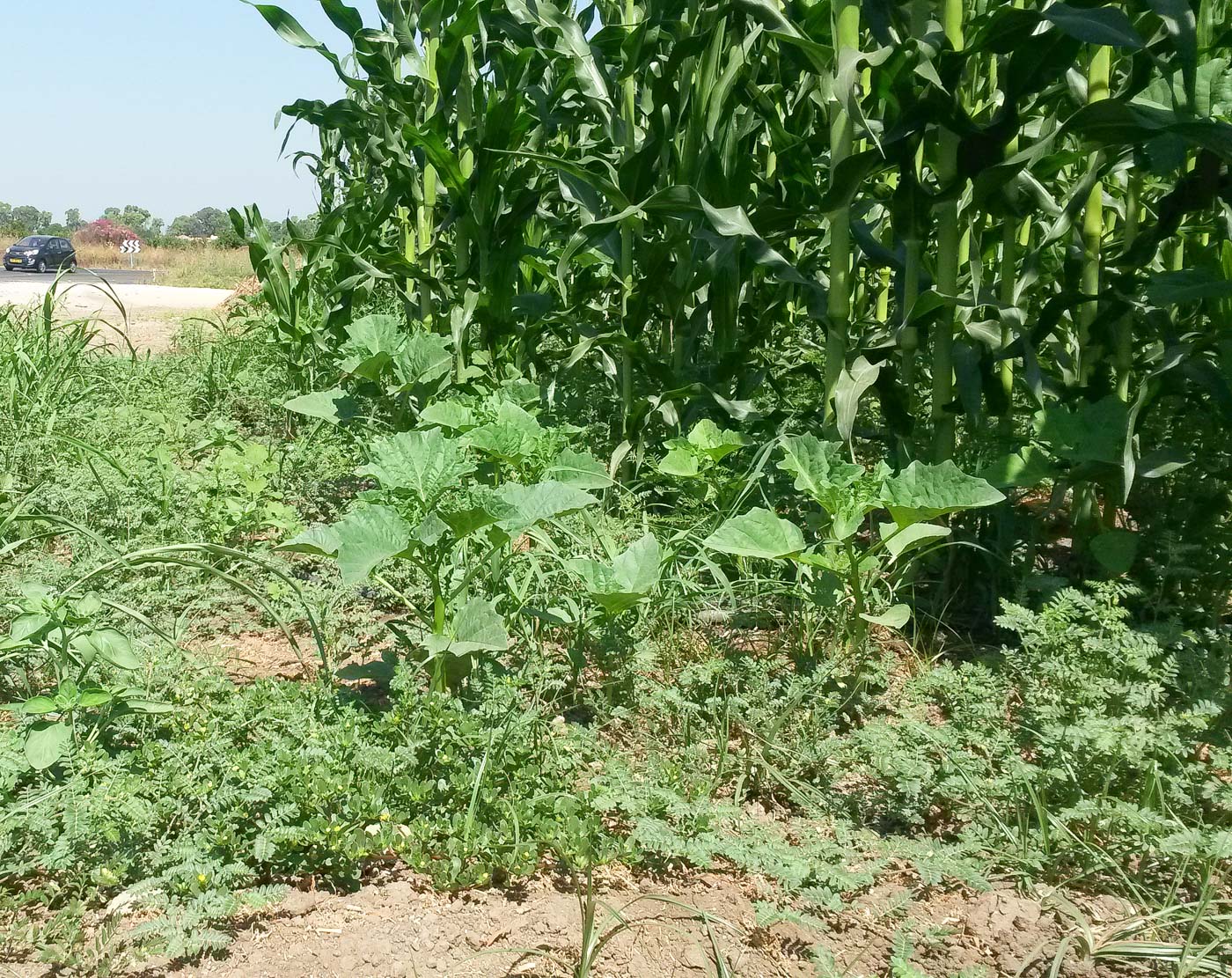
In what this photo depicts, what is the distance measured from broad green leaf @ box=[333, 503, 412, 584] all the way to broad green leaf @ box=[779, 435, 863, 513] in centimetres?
101

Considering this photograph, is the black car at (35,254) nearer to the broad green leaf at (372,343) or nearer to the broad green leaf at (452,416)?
the broad green leaf at (372,343)

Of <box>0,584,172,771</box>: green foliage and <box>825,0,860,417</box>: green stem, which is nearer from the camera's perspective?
<box>0,584,172,771</box>: green foliage

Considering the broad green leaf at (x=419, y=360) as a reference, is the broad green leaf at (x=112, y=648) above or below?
below

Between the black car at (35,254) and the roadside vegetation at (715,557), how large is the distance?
34030mm

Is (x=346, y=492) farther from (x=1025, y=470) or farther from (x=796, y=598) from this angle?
(x=1025, y=470)

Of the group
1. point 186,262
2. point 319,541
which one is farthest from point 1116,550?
point 186,262

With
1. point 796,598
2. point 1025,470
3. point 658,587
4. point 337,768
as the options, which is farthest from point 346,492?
point 1025,470

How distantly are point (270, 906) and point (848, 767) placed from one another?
1.24m

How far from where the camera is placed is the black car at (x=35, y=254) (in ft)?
110

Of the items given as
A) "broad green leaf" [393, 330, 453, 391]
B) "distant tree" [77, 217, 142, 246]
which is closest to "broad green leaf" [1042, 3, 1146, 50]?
"broad green leaf" [393, 330, 453, 391]

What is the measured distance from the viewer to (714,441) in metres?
3.30

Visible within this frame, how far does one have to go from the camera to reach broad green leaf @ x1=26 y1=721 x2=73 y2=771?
192cm

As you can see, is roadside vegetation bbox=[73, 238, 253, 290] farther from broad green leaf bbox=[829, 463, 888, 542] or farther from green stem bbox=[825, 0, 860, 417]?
broad green leaf bbox=[829, 463, 888, 542]

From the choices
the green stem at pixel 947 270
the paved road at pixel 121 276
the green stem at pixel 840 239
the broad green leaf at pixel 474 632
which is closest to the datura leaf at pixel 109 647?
the broad green leaf at pixel 474 632
